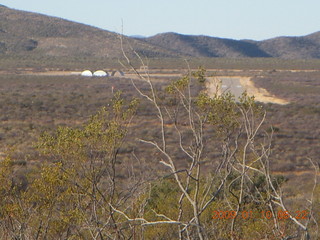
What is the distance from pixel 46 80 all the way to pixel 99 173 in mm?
57677

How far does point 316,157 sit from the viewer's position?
24547mm

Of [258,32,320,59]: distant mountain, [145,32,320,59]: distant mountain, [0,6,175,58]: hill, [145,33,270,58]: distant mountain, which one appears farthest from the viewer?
[258,32,320,59]: distant mountain

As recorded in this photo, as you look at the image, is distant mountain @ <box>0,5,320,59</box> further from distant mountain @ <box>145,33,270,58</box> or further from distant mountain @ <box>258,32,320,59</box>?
distant mountain @ <box>258,32,320,59</box>

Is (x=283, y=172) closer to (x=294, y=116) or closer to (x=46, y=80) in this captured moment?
(x=294, y=116)

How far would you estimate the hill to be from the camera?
117438 millimetres

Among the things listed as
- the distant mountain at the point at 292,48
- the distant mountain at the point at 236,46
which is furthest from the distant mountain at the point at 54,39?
the distant mountain at the point at 292,48

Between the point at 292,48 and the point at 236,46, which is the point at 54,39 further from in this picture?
the point at 292,48

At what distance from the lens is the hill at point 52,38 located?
4624 inches

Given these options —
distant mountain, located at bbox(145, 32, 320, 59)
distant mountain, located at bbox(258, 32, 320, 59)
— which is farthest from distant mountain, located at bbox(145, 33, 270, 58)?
distant mountain, located at bbox(258, 32, 320, 59)

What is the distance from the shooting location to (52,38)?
125625 millimetres

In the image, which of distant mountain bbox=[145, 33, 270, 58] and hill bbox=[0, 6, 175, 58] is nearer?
hill bbox=[0, 6, 175, 58]

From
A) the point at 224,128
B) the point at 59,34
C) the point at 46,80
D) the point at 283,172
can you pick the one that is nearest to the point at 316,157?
the point at 283,172

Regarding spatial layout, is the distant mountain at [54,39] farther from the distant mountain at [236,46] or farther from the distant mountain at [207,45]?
the distant mountain at [236,46]

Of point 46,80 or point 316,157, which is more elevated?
point 316,157
